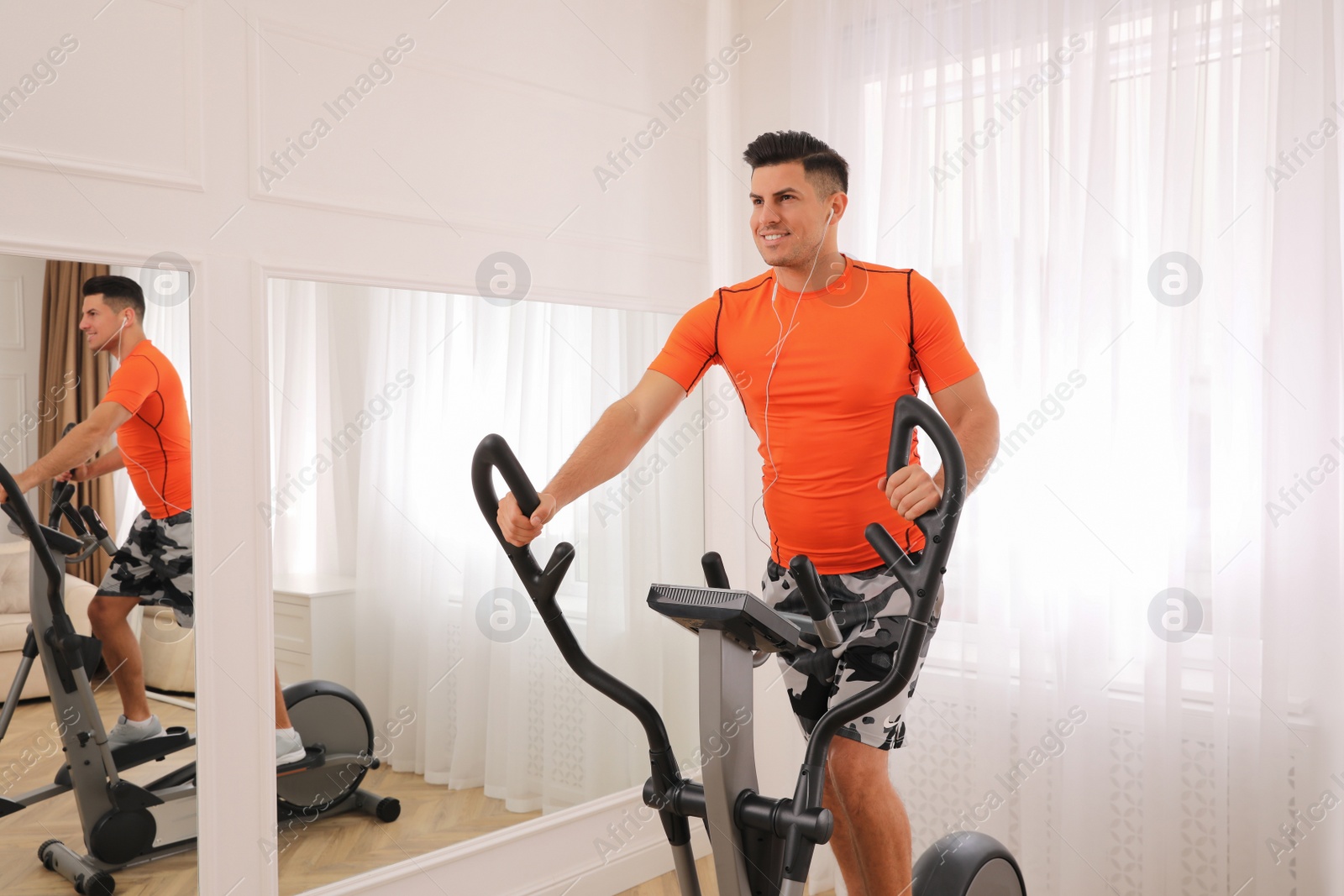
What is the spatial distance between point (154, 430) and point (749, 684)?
1.39 meters

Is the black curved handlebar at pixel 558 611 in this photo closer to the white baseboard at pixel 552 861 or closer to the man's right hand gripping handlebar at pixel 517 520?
the man's right hand gripping handlebar at pixel 517 520

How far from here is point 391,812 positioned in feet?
8.14

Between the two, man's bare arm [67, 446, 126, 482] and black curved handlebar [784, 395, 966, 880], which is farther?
man's bare arm [67, 446, 126, 482]

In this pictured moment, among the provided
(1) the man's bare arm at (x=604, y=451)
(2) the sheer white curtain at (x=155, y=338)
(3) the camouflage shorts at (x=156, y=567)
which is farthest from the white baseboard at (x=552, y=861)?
(1) the man's bare arm at (x=604, y=451)

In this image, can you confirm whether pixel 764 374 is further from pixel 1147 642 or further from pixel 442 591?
pixel 1147 642

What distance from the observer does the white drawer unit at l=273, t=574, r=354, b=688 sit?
2277mm

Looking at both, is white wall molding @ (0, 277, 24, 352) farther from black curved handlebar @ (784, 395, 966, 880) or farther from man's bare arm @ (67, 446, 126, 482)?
black curved handlebar @ (784, 395, 966, 880)

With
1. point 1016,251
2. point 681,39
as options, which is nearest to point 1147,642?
point 1016,251

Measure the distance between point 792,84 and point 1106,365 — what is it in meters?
1.23

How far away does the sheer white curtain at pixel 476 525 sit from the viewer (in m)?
2.36

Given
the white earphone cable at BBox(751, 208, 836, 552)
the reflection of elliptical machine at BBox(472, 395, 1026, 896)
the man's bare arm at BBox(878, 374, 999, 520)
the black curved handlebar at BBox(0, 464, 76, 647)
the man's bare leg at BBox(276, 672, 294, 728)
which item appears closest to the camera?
the reflection of elliptical machine at BBox(472, 395, 1026, 896)

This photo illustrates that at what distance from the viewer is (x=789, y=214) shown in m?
2.00

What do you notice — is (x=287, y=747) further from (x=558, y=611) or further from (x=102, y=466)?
(x=558, y=611)

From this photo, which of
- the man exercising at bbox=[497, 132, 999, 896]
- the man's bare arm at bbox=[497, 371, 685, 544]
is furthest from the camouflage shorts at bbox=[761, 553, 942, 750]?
the man's bare arm at bbox=[497, 371, 685, 544]
